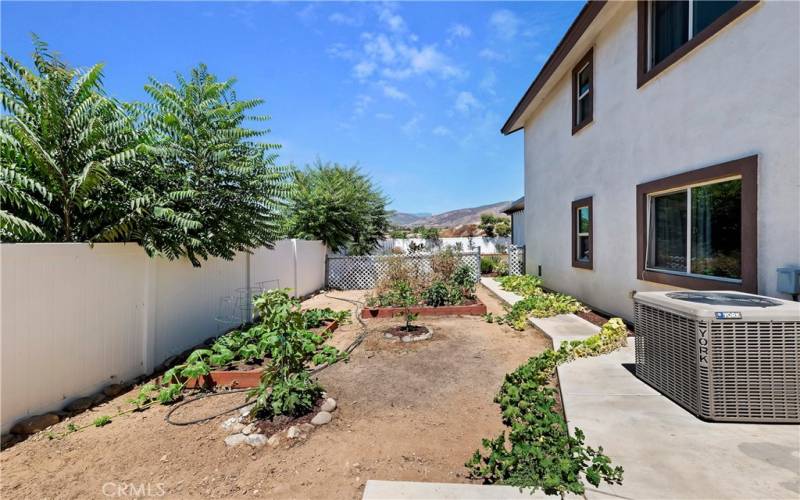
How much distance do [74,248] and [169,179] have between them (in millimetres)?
1651

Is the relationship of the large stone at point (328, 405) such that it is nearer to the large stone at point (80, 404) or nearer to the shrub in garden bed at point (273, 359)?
the shrub in garden bed at point (273, 359)

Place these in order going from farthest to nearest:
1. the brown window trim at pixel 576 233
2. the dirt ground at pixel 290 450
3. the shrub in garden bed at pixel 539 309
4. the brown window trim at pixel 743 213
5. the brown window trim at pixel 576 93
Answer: the brown window trim at pixel 576 233 < the brown window trim at pixel 576 93 < the shrub in garden bed at pixel 539 309 < the brown window trim at pixel 743 213 < the dirt ground at pixel 290 450

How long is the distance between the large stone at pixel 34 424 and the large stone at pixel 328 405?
263 centimetres

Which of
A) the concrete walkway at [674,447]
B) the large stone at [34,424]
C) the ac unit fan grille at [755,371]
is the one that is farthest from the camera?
the large stone at [34,424]

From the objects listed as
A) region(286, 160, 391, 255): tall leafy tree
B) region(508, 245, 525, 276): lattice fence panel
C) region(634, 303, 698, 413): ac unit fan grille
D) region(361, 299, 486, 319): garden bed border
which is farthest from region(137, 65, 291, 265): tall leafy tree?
region(508, 245, 525, 276): lattice fence panel

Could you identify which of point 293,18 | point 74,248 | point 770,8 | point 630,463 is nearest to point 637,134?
point 770,8

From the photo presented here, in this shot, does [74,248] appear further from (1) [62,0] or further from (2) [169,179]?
(1) [62,0]

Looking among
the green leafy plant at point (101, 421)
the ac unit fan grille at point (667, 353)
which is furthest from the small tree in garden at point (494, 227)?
the green leafy plant at point (101, 421)

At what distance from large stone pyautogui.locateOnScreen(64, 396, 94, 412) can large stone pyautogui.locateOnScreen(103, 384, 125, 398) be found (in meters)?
0.21

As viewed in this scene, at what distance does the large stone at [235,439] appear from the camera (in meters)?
3.05

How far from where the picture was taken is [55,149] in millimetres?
4043

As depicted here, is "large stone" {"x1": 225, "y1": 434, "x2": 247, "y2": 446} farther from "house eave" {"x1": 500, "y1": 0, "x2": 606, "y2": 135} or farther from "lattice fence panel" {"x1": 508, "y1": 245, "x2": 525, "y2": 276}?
"lattice fence panel" {"x1": 508, "y1": 245, "x2": 525, "y2": 276}

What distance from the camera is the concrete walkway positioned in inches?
79.4

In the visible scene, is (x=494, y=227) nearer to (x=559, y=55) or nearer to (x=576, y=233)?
(x=576, y=233)
